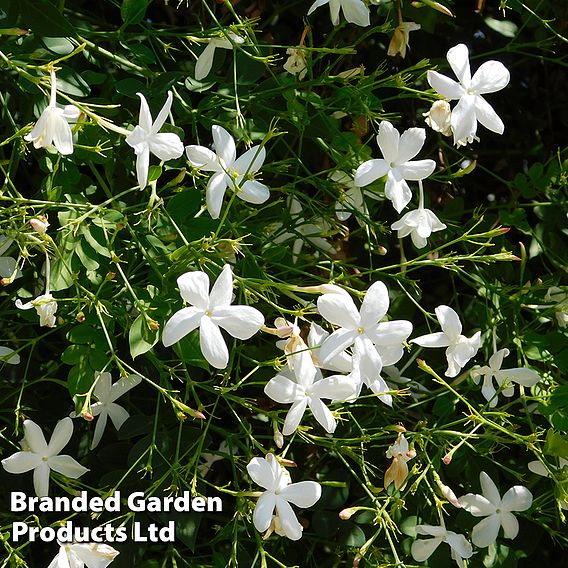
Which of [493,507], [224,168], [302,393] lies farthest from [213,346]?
[493,507]

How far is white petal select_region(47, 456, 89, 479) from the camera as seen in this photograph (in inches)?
46.7

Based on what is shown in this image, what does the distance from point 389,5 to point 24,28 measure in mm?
575

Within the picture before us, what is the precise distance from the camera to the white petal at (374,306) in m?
1.05

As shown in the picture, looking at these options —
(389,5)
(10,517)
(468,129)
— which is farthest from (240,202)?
(10,517)

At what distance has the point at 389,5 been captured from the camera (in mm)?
1385

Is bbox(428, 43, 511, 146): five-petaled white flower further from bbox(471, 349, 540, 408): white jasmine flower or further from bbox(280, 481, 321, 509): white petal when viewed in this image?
bbox(280, 481, 321, 509): white petal

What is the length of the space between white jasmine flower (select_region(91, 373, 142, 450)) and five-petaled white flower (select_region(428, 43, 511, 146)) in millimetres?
563

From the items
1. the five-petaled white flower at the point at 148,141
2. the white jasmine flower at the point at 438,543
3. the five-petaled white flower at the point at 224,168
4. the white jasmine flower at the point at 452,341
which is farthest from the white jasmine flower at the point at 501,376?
the five-petaled white flower at the point at 148,141

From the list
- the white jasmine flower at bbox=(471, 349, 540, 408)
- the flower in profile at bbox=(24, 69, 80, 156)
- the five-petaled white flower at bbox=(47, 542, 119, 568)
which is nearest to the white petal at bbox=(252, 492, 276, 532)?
the five-petaled white flower at bbox=(47, 542, 119, 568)

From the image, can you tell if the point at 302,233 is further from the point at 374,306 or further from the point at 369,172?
the point at 374,306

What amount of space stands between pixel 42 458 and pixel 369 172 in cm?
60

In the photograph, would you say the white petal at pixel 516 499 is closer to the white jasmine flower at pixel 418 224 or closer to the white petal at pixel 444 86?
the white jasmine flower at pixel 418 224

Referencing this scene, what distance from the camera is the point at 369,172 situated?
3.83 ft

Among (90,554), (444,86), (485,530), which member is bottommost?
(485,530)
